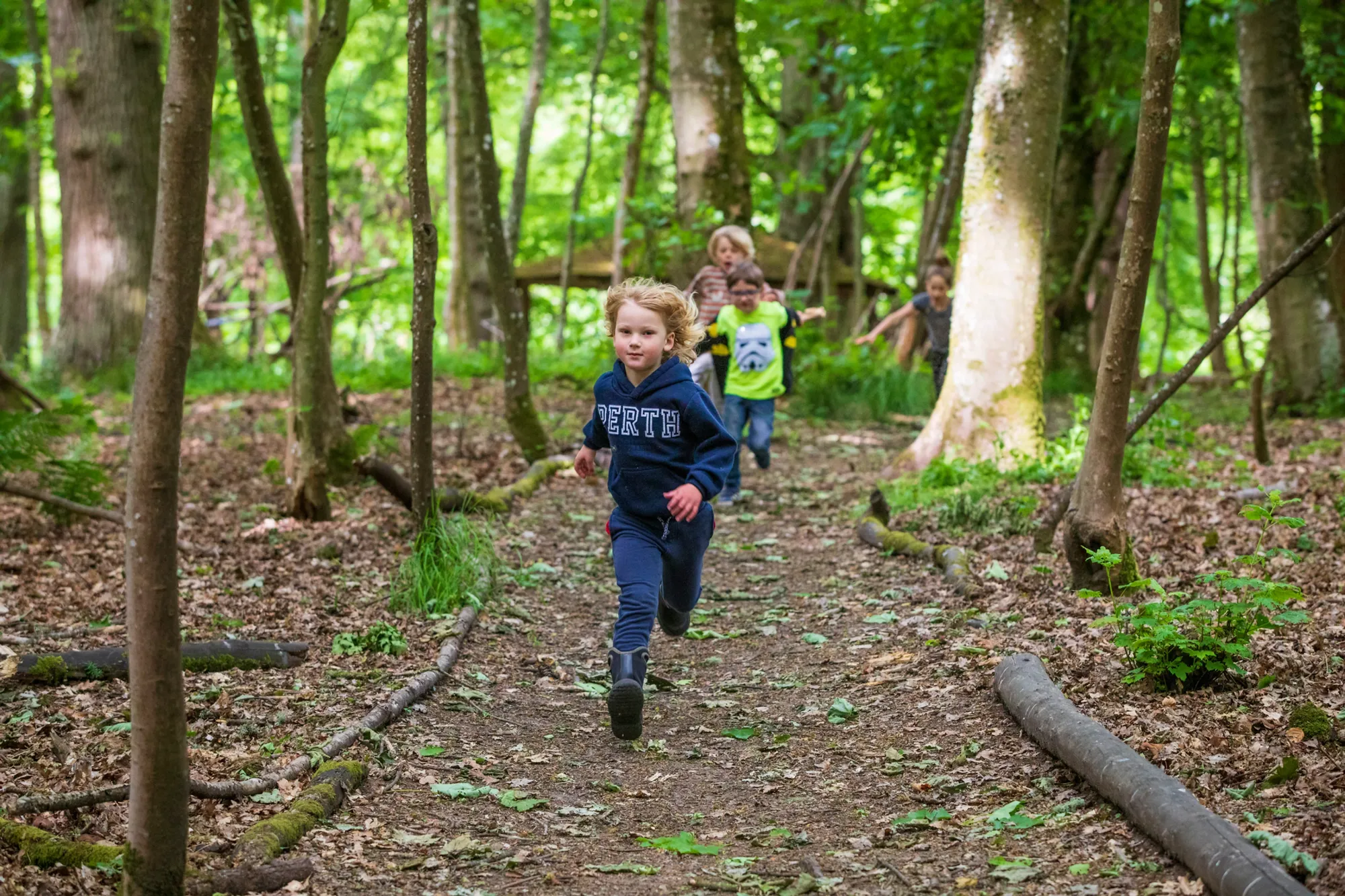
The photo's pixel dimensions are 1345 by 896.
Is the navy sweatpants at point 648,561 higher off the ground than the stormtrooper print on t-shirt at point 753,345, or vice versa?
the stormtrooper print on t-shirt at point 753,345

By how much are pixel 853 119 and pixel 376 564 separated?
10.8m

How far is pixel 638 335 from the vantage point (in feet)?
16.6

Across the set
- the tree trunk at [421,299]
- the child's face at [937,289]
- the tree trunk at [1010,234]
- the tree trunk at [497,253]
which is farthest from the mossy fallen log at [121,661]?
the child's face at [937,289]

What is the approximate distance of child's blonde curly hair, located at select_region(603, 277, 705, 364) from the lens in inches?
201

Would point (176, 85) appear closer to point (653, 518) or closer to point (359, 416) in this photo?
point (653, 518)

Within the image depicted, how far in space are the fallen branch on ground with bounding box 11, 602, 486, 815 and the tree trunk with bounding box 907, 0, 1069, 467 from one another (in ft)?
17.5

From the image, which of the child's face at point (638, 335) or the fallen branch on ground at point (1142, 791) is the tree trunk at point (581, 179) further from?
the fallen branch on ground at point (1142, 791)

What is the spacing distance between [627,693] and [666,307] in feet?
5.36

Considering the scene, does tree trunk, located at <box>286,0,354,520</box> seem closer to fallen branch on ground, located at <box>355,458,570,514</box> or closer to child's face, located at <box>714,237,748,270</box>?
fallen branch on ground, located at <box>355,458,570,514</box>

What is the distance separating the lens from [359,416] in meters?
12.2

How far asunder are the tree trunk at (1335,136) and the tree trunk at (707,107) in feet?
21.1

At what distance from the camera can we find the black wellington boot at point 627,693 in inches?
187

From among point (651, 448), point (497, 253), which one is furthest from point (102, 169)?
point (651, 448)

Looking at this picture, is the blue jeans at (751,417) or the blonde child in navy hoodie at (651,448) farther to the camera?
the blue jeans at (751,417)
